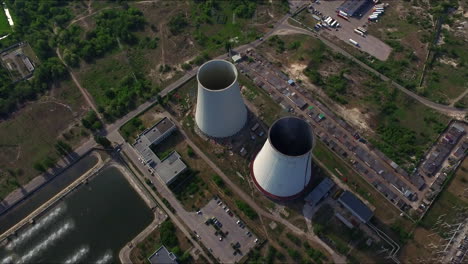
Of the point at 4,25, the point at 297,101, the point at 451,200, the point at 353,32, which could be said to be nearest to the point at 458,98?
the point at 451,200

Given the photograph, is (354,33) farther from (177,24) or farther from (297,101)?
(177,24)

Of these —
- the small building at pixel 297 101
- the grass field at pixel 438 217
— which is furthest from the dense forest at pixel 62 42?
the grass field at pixel 438 217

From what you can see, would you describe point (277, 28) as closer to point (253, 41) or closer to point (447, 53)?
point (253, 41)

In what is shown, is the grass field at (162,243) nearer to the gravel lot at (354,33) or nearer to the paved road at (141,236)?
the paved road at (141,236)

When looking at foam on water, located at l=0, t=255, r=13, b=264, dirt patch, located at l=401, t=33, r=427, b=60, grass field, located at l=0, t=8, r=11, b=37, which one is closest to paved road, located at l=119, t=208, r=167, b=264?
foam on water, located at l=0, t=255, r=13, b=264

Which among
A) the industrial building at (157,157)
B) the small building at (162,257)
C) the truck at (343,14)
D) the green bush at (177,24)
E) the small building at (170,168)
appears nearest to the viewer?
the small building at (162,257)

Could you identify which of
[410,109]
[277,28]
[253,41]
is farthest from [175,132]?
[410,109]
